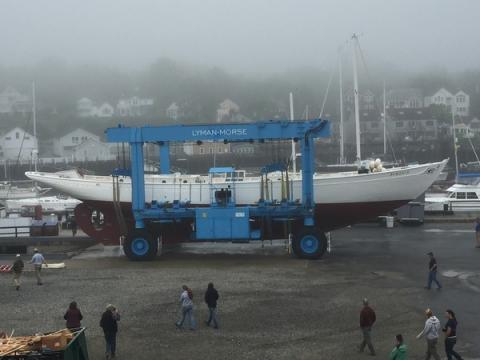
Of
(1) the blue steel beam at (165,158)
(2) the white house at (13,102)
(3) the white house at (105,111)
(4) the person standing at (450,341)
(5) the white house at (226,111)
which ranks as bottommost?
(4) the person standing at (450,341)

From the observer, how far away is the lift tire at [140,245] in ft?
69.7

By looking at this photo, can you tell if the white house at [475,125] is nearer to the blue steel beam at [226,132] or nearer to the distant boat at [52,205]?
the distant boat at [52,205]

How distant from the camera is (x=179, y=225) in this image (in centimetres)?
2238

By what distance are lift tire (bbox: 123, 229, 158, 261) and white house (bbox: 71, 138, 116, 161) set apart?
7484 cm

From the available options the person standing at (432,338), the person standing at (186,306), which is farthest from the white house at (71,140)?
the person standing at (432,338)

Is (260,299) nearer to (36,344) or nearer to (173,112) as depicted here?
(36,344)

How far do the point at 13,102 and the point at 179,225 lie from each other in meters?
150

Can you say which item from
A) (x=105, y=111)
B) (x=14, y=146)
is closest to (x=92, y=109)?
(x=105, y=111)

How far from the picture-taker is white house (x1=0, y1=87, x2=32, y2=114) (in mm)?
156000

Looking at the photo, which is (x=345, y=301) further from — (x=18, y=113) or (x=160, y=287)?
(x=18, y=113)

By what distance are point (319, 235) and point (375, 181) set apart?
336 cm

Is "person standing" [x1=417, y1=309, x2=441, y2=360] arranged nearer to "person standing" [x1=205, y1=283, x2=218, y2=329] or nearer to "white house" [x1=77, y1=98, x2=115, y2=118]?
"person standing" [x1=205, y1=283, x2=218, y2=329]

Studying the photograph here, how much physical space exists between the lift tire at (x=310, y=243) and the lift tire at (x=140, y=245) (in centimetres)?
491

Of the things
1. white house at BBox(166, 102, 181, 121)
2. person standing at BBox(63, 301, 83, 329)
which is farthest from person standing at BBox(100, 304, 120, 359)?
white house at BBox(166, 102, 181, 121)
